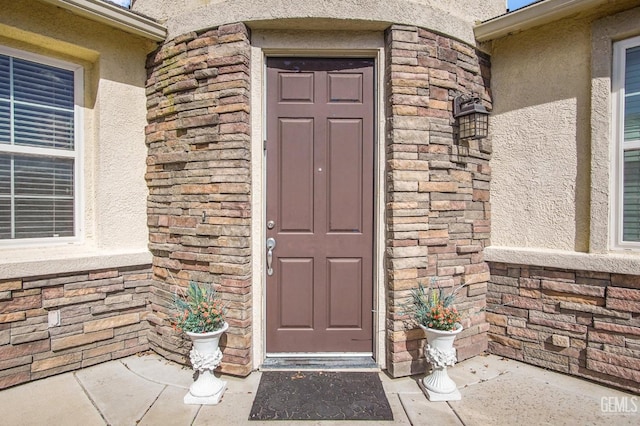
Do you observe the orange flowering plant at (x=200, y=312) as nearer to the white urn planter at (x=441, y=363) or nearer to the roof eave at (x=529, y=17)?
the white urn planter at (x=441, y=363)

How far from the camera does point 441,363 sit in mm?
2523

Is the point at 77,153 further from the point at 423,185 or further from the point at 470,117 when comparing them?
the point at 470,117

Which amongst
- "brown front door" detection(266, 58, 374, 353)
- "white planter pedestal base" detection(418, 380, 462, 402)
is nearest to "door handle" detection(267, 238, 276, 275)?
"brown front door" detection(266, 58, 374, 353)

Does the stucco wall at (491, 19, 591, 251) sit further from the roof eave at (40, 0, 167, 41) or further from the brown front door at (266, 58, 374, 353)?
the roof eave at (40, 0, 167, 41)

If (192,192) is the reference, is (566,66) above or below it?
above

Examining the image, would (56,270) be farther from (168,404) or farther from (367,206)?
(367,206)

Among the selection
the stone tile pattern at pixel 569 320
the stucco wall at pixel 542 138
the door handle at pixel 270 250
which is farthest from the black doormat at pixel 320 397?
the stucco wall at pixel 542 138

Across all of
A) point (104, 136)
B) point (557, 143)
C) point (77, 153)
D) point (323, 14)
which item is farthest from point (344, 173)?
point (77, 153)

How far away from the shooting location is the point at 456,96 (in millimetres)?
3012

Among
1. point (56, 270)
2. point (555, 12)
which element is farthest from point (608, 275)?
point (56, 270)

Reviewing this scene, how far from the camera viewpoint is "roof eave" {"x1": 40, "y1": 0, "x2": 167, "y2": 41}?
267 centimetres

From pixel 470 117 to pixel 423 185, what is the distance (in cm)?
78

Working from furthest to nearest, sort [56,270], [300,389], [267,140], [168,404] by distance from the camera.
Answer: [267,140]
[56,270]
[300,389]
[168,404]

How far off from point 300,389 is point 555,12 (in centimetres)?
392
